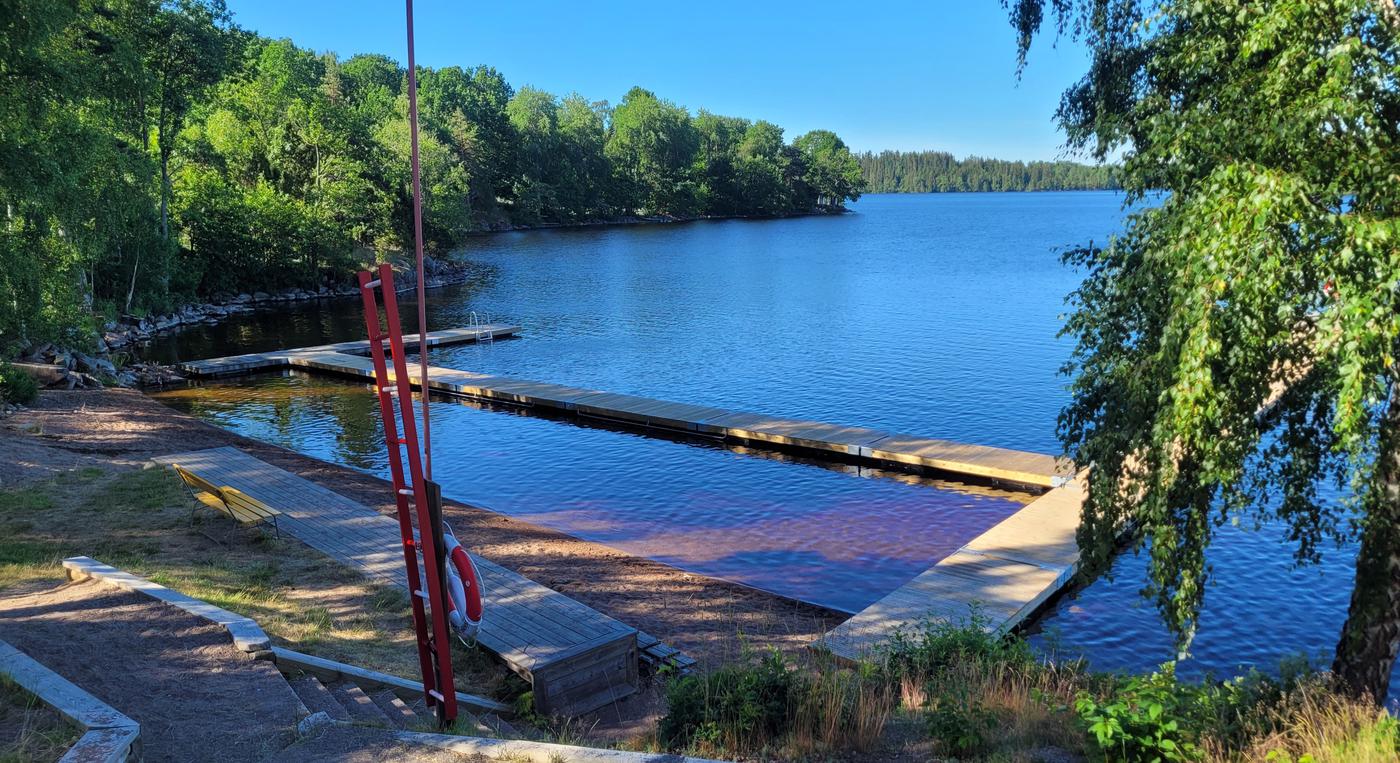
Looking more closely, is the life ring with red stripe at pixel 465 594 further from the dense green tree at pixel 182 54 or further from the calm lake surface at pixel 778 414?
the dense green tree at pixel 182 54

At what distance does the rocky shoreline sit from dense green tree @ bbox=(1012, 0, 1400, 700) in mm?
25909

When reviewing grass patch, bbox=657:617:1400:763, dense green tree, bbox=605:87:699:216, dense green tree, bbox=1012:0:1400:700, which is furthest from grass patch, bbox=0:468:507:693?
dense green tree, bbox=605:87:699:216

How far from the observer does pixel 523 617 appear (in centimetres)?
1016

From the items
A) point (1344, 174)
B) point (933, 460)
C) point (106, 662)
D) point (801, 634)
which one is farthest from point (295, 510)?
point (1344, 174)

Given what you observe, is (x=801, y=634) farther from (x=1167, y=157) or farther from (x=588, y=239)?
(x=588, y=239)

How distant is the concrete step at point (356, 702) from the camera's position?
23.8 ft

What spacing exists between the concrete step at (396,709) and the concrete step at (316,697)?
0.46m

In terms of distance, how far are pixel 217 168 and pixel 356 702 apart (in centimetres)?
5705

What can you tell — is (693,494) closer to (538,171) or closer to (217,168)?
(217,168)

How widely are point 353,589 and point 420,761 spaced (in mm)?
5501

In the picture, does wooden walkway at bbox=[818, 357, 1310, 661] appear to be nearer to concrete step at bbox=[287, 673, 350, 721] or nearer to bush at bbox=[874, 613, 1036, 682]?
bush at bbox=[874, 613, 1036, 682]

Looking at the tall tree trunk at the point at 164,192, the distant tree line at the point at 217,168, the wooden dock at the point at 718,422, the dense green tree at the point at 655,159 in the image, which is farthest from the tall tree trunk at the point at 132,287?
the dense green tree at the point at 655,159

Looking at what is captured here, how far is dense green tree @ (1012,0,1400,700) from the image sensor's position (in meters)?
5.30

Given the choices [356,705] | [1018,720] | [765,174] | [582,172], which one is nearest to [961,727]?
[1018,720]
